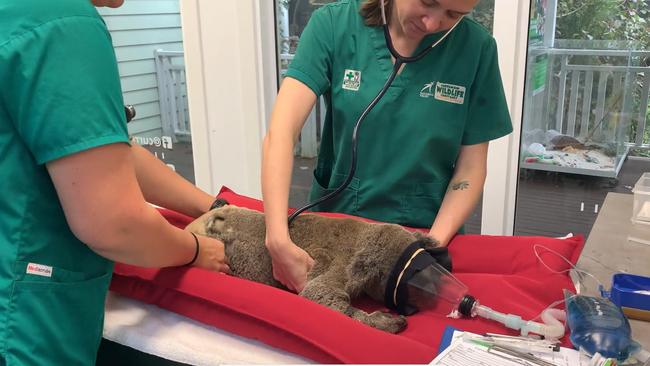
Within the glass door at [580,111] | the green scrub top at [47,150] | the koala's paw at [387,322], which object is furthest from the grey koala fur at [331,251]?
the glass door at [580,111]

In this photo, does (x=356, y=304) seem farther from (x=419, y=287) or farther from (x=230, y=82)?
(x=230, y=82)

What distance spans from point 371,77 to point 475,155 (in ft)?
1.05

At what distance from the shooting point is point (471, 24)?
1337 mm

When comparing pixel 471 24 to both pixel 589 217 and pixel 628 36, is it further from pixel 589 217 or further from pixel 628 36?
pixel 589 217

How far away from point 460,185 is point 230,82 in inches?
62.1

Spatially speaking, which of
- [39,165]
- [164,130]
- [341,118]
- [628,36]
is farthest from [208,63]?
[39,165]

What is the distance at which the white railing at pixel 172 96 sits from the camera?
10.1 ft

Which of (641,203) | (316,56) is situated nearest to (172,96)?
(316,56)

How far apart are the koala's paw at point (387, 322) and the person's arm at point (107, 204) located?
392 mm

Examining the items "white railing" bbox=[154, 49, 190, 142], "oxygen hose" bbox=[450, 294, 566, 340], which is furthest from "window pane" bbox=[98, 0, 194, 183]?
"oxygen hose" bbox=[450, 294, 566, 340]

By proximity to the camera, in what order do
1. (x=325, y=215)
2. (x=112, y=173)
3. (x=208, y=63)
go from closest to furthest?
(x=112, y=173), (x=325, y=215), (x=208, y=63)

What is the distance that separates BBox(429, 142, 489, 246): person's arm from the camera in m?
1.29

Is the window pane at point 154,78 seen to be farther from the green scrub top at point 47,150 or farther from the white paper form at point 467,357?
the white paper form at point 467,357

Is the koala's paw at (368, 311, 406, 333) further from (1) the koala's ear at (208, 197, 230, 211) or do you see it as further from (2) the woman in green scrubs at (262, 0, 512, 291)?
(1) the koala's ear at (208, 197, 230, 211)
